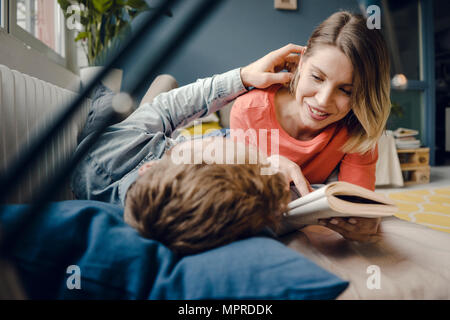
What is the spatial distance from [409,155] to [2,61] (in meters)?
1.84

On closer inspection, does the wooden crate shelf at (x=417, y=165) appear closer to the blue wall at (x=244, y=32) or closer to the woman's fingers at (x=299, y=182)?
the blue wall at (x=244, y=32)

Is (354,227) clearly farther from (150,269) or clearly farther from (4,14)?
(4,14)

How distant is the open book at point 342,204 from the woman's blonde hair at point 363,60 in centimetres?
24

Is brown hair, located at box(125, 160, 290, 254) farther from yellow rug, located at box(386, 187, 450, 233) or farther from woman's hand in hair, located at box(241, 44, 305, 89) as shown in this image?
yellow rug, located at box(386, 187, 450, 233)

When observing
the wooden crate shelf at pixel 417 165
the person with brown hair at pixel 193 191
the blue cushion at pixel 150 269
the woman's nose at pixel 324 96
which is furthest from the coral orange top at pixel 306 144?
the wooden crate shelf at pixel 417 165

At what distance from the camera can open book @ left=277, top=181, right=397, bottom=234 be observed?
0.27m

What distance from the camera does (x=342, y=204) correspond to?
272 mm

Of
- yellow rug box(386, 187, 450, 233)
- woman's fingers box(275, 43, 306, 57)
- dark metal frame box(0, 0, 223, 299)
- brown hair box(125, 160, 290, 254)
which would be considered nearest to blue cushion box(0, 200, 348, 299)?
brown hair box(125, 160, 290, 254)

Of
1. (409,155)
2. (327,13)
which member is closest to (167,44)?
(327,13)

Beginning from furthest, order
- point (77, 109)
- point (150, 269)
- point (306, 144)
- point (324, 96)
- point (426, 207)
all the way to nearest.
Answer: point (426, 207) → point (306, 144) → point (324, 96) → point (150, 269) → point (77, 109)

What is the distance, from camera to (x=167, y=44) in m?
0.14

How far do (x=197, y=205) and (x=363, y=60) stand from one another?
38 cm

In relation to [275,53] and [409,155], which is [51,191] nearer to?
[275,53]

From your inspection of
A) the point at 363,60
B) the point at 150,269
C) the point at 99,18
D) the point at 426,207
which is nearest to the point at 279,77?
the point at 363,60
